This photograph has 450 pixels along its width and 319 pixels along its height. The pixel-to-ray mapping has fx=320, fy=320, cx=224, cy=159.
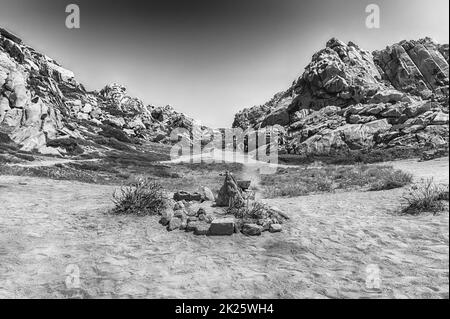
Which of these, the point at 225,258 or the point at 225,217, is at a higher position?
the point at 225,217

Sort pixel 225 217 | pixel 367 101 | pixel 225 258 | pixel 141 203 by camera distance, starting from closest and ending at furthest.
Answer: pixel 225 258
pixel 225 217
pixel 141 203
pixel 367 101

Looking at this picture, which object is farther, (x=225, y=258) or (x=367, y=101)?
(x=367, y=101)

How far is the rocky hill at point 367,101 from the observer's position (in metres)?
64.7

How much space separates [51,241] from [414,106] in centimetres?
7729

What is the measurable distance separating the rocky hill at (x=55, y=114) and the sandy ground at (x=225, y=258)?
43.2 meters

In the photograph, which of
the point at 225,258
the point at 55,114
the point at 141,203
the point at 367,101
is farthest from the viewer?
the point at 367,101

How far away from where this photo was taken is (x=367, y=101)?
8731cm

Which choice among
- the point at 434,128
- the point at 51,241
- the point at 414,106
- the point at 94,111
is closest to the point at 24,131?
the point at 51,241

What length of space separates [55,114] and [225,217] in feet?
228

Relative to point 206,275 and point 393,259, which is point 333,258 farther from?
point 206,275

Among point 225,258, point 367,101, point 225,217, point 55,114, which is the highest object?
point 367,101

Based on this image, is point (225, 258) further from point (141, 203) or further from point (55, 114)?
point (55, 114)

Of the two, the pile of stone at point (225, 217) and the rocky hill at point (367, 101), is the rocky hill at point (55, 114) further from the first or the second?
the rocky hill at point (367, 101)

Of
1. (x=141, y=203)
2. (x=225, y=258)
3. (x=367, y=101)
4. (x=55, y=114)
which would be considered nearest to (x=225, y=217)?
(x=141, y=203)
